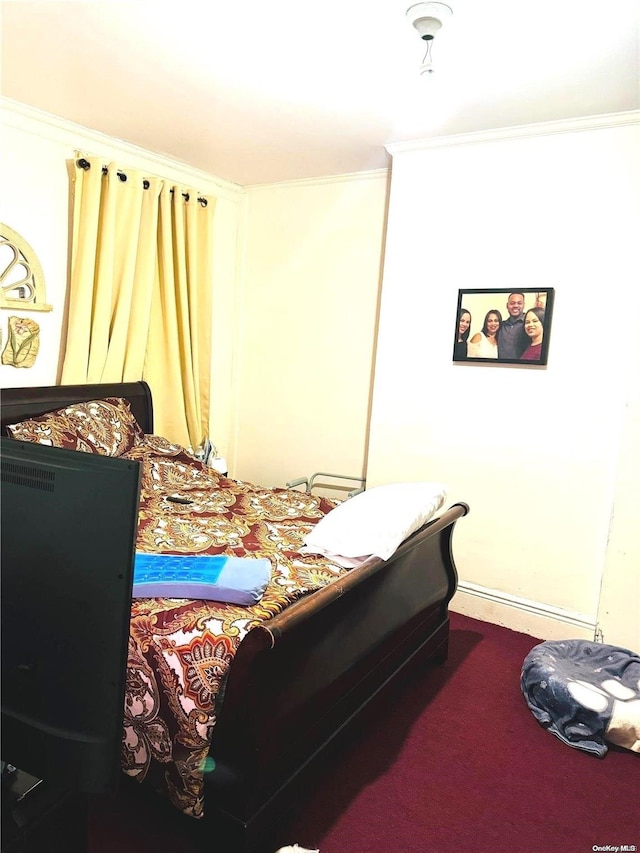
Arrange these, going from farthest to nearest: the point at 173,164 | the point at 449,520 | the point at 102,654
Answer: the point at 173,164 < the point at 449,520 < the point at 102,654

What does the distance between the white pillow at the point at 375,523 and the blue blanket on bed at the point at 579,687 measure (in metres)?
0.81

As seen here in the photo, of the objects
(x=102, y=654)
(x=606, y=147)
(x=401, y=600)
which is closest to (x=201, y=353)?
(x=401, y=600)

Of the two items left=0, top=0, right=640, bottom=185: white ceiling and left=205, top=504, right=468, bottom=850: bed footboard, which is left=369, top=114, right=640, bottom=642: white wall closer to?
left=0, top=0, right=640, bottom=185: white ceiling

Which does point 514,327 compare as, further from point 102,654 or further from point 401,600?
point 102,654

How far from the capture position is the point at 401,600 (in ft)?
7.55

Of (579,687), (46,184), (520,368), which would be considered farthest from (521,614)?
(46,184)

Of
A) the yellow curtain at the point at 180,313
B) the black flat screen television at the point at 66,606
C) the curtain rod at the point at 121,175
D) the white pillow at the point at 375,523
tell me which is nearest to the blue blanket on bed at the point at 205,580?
the white pillow at the point at 375,523

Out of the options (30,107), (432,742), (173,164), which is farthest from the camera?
(173,164)

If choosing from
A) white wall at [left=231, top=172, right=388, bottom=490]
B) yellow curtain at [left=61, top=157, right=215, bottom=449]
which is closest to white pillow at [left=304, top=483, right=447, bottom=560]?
white wall at [left=231, top=172, right=388, bottom=490]

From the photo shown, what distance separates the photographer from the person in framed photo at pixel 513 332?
303cm

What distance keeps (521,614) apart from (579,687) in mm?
846

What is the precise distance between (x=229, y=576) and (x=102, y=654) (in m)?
0.93

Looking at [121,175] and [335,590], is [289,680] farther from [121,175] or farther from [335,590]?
[121,175]

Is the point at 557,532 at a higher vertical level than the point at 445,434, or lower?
lower
